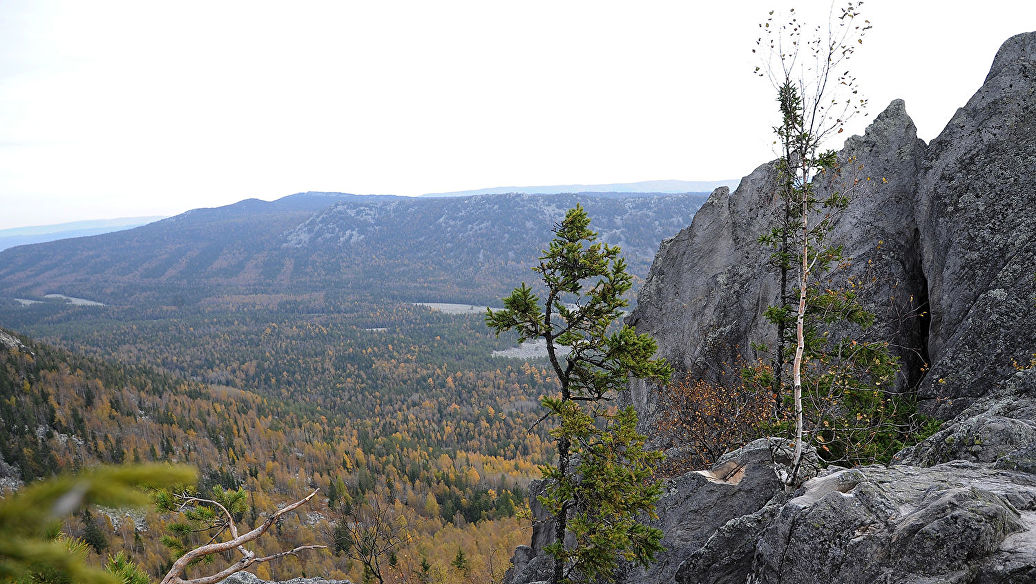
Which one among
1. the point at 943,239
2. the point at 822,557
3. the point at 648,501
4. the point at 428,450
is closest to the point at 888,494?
the point at 822,557

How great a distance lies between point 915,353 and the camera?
18125 millimetres

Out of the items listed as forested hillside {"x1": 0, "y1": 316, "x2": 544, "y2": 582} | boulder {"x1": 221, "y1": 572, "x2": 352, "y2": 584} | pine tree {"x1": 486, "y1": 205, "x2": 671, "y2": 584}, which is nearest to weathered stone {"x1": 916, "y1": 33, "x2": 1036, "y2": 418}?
pine tree {"x1": 486, "y1": 205, "x2": 671, "y2": 584}

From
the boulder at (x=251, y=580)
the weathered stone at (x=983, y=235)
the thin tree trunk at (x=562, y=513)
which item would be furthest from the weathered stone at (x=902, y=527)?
the boulder at (x=251, y=580)

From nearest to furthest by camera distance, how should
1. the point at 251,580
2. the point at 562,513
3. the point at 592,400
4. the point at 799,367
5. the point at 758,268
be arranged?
1. the point at 799,367
2. the point at 592,400
3. the point at 562,513
4. the point at 251,580
5. the point at 758,268

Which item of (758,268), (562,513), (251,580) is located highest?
(758,268)

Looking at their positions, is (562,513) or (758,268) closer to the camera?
(562,513)


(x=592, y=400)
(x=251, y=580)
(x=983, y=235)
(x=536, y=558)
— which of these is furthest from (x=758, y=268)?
(x=251, y=580)

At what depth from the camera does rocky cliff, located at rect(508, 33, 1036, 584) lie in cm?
743

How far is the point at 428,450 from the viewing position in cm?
11262

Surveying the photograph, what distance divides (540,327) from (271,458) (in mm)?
110665

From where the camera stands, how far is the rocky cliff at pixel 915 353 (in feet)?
24.4

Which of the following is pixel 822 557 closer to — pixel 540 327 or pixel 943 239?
pixel 540 327

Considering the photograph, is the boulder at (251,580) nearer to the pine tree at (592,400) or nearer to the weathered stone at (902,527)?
the pine tree at (592,400)

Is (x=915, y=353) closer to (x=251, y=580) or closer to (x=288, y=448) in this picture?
(x=251, y=580)
